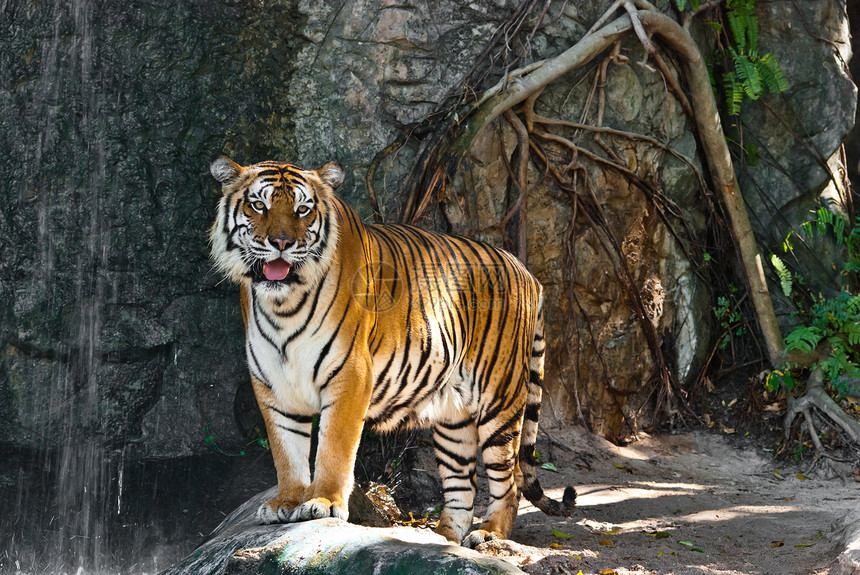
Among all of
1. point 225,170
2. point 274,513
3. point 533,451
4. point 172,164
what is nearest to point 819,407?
point 533,451

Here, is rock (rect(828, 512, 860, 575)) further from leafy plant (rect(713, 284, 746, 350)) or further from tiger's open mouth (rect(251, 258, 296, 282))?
leafy plant (rect(713, 284, 746, 350))

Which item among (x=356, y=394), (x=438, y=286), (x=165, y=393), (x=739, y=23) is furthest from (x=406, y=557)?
(x=739, y=23)

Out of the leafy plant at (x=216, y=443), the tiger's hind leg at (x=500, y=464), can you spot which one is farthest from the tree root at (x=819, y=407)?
the leafy plant at (x=216, y=443)

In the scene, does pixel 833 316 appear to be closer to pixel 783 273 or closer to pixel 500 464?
pixel 783 273

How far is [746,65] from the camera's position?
691 cm

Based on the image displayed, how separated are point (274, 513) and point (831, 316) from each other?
5.12 metres

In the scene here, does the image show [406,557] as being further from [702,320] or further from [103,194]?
[702,320]

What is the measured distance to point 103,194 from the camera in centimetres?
598

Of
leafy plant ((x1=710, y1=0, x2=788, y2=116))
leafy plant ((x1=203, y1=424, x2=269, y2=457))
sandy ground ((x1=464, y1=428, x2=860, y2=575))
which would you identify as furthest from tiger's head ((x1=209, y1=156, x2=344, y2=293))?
leafy plant ((x1=710, y1=0, x2=788, y2=116))

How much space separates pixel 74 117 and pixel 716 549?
5108 millimetres

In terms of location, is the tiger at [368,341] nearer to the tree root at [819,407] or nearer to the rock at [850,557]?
the rock at [850,557]

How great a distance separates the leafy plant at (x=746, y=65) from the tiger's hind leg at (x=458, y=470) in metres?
4.14

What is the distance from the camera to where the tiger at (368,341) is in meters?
3.44

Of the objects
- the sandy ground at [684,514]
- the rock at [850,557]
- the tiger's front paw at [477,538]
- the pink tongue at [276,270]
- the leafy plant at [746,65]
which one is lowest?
the sandy ground at [684,514]
